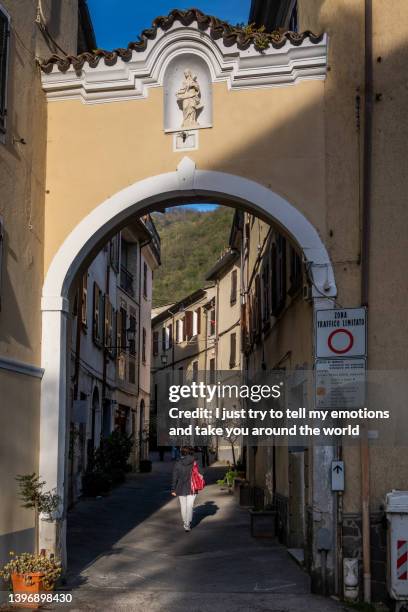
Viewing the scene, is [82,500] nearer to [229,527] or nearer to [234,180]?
[229,527]

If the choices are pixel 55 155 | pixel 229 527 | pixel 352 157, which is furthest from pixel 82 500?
pixel 352 157

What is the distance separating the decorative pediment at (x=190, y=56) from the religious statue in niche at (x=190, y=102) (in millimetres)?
285

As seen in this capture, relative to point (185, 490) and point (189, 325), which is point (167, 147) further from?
point (189, 325)

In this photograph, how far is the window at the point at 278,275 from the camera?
16125 millimetres

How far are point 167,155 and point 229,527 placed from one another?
832 cm

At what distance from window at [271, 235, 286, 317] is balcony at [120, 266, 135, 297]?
13429 mm

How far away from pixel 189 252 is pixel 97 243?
236 feet

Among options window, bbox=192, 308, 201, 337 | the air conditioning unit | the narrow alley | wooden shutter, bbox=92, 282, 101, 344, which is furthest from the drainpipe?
window, bbox=192, 308, 201, 337

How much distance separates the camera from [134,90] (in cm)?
1184

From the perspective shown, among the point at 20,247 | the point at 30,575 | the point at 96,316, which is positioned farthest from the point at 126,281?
the point at 30,575

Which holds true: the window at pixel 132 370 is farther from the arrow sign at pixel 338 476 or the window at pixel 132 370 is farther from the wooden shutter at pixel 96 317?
the arrow sign at pixel 338 476

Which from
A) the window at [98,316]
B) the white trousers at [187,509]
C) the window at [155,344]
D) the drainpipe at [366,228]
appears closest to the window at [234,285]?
the window at [98,316]

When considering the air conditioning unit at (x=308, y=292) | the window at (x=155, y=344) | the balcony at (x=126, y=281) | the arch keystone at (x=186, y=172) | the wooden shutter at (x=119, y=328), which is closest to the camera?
the air conditioning unit at (x=308, y=292)

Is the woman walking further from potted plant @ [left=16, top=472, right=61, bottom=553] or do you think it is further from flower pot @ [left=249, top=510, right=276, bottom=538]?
potted plant @ [left=16, top=472, right=61, bottom=553]
